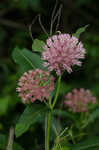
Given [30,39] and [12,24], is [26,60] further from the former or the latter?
[12,24]

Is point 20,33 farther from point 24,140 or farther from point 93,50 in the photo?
point 24,140

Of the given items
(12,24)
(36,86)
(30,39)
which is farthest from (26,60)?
(12,24)

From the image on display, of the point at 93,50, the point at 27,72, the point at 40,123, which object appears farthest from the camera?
the point at 93,50

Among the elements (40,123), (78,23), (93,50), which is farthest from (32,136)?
(78,23)

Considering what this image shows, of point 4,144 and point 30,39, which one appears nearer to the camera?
point 4,144

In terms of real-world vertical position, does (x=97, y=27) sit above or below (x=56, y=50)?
above

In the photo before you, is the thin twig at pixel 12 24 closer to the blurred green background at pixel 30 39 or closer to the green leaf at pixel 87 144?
the blurred green background at pixel 30 39

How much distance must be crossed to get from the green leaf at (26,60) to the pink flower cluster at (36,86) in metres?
0.17

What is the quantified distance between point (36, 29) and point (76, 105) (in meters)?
2.59

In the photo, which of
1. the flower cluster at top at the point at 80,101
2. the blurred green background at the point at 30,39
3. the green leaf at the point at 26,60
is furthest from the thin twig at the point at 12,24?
the green leaf at the point at 26,60

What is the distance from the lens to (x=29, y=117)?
127cm

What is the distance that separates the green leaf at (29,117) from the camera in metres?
1.22

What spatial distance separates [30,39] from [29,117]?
311cm

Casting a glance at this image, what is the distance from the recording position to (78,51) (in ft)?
4.54
